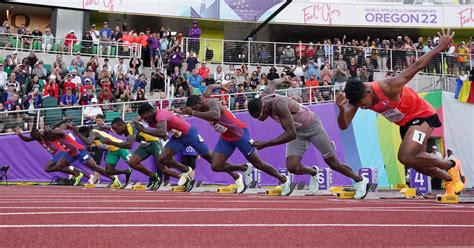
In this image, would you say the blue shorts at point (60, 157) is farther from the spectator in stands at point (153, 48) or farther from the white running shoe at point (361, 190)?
the white running shoe at point (361, 190)

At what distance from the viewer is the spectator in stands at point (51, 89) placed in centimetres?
1923

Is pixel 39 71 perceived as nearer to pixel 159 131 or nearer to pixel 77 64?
pixel 77 64

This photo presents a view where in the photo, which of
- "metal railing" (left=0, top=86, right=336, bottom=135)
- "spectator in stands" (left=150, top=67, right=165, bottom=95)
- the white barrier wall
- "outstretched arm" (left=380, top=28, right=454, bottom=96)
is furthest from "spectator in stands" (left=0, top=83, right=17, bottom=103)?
the white barrier wall

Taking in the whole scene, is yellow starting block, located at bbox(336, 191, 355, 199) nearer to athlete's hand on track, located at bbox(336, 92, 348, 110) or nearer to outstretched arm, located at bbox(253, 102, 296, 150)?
outstretched arm, located at bbox(253, 102, 296, 150)

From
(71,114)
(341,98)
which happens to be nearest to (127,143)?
(71,114)

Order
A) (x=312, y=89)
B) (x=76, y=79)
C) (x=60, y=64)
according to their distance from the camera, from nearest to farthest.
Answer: (x=76, y=79)
(x=312, y=89)
(x=60, y=64)

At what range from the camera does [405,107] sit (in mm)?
7367

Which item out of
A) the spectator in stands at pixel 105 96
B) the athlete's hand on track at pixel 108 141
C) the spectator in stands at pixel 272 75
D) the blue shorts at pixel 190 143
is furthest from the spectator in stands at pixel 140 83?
the blue shorts at pixel 190 143

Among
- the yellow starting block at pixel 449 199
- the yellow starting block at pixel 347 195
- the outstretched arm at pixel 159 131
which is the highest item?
the outstretched arm at pixel 159 131

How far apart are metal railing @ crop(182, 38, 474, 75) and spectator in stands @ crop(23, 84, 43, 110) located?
7179 mm

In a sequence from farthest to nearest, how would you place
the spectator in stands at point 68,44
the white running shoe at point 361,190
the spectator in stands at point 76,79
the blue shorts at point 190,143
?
the spectator in stands at point 68,44, the spectator in stands at point 76,79, the blue shorts at point 190,143, the white running shoe at point 361,190

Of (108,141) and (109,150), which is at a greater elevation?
(108,141)

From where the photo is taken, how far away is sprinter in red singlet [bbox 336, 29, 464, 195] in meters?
6.93

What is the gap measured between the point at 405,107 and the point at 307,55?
17.0 metres
